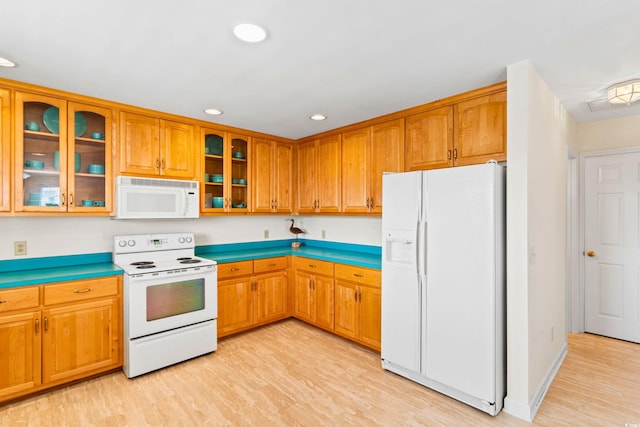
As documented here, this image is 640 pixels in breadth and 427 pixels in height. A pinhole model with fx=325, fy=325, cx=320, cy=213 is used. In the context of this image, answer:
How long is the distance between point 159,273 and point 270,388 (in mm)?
1345

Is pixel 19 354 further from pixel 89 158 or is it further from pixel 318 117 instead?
pixel 318 117

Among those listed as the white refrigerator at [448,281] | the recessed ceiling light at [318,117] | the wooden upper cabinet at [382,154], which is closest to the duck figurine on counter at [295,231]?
the wooden upper cabinet at [382,154]

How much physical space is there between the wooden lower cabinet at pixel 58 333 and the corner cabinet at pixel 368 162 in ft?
7.86

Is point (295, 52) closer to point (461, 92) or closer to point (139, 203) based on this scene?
point (461, 92)

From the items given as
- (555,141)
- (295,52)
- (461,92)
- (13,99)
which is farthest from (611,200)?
(13,99)

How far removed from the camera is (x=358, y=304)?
3.29 meters

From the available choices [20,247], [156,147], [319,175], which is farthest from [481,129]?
[20,247]

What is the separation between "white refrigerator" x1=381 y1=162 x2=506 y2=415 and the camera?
223cm

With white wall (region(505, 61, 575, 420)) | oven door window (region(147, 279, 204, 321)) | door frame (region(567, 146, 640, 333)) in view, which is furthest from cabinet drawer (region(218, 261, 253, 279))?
door frame (region(567, 146, 640, 333))

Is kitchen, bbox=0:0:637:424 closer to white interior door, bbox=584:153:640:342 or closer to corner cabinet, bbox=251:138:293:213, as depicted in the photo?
white interior door, bbox=584:153:640:342

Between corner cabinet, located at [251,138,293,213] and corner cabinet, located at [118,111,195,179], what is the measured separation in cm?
77

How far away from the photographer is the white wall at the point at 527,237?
216 centimetres

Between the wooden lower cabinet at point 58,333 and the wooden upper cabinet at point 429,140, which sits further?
the wooden upper cabinet at point 429,140

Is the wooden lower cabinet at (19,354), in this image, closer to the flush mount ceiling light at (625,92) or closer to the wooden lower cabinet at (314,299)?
the wooden lower cabinet at (314,299)
